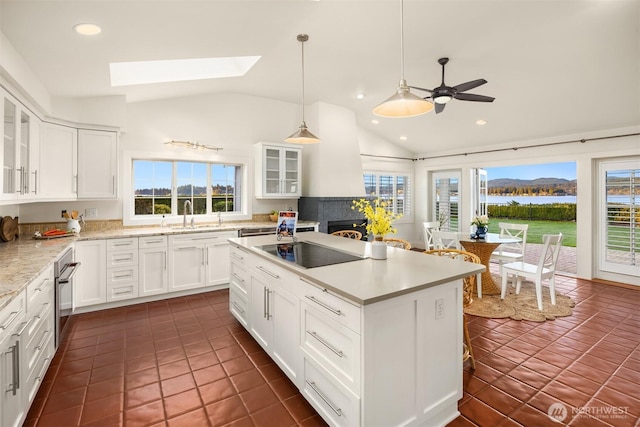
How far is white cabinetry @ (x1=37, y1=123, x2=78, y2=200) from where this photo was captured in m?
3.33

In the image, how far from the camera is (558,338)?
9.75 ft

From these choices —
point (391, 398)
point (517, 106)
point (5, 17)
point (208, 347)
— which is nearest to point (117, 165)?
point (5, 17)

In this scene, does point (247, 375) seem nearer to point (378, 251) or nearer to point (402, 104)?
point (378, 251)

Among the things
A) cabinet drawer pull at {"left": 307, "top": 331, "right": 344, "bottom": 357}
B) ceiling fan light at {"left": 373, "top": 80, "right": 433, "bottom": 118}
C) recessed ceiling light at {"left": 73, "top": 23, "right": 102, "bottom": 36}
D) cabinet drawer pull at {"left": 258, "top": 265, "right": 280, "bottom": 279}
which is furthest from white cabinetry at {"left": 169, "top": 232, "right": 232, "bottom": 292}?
ceiling fan light at {"left": 373, "top": 80, "right": 433, "bottom": 118}

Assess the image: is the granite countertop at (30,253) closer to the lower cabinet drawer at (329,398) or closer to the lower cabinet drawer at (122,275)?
the lower cabinet drawer at (122,275)

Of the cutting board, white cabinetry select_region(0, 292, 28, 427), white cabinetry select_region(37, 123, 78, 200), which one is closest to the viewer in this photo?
white cabinetry select_region(0, 292, 28, 427)

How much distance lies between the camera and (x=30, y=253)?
8.50 feet

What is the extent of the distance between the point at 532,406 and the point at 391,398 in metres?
1.14

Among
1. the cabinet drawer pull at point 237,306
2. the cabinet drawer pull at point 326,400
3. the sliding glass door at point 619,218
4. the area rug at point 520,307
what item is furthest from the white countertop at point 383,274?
the sliding glass door at point 619,218

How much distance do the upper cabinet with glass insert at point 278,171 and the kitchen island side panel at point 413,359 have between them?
3874 millimetres

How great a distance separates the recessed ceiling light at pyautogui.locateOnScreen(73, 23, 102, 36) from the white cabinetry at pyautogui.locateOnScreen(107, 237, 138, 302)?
234 centimetres

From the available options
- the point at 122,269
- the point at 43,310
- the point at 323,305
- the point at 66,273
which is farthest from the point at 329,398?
the point at 122,269

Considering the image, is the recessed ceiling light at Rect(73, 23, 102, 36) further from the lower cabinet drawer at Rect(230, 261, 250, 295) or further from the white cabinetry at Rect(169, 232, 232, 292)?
the white cabinetry at Rect(169, 232, 232, 292)

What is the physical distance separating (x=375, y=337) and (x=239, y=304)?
6.54 feet
